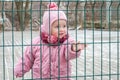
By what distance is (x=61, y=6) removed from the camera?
4555 mm

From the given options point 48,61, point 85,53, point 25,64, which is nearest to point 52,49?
point 48,61

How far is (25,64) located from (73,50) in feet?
2.02

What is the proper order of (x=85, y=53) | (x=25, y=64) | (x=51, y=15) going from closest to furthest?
(x=51, y=15) < (x=25, y=64) < (x=85, y=53)

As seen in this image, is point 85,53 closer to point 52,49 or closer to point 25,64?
point 52,49

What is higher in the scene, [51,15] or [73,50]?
[51,15]

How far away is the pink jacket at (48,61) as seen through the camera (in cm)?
442

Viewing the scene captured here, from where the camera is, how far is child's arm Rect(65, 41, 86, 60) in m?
4.20

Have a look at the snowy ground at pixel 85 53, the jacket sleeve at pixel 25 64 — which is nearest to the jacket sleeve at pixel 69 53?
the snowy ground at pixel 85 53

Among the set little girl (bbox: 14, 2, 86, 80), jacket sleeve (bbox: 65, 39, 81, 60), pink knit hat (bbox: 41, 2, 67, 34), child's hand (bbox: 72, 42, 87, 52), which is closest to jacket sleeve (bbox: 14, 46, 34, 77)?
little girl (bbox: 14, 2, 86, 80)

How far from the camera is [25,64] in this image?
4.53m

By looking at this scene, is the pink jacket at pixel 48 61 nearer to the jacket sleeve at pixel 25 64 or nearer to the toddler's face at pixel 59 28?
the jacket sleeve at pixel 25 64

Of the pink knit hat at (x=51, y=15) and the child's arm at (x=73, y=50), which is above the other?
the pink knit hat at (x=51, y=15)

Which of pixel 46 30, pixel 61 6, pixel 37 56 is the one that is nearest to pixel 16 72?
pixel 37 56

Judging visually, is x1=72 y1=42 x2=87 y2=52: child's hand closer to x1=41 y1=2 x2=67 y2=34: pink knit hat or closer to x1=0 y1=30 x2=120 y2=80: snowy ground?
x1=0 y1=30 x2=120 y2=80: snowy ground
